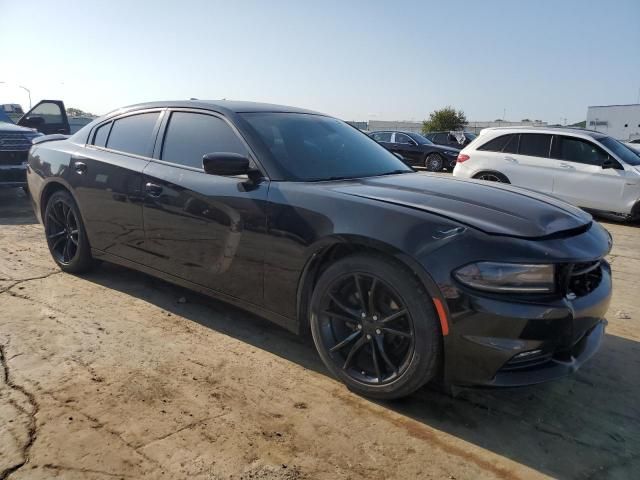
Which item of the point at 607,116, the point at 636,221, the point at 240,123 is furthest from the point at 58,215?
the point at 607,116

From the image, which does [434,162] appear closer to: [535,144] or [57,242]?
[535,144]

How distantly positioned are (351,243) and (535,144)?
24.4 ft

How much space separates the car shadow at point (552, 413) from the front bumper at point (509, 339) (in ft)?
0.46

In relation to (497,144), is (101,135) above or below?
above

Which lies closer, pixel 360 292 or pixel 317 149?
pixel 360 292

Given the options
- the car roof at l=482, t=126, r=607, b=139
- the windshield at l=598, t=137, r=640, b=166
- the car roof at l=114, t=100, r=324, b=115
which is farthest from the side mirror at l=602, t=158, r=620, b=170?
the car roof at l=114, t=100, r=324, b=115

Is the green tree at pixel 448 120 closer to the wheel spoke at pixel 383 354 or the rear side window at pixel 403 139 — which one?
the rear side window at pixel 403 139

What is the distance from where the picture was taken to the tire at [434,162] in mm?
16062

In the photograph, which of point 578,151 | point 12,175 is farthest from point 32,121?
point 578,151

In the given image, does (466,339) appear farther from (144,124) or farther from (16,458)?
(144,124)

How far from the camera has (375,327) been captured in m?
2.61

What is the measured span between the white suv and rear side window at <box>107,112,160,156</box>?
6.77 meters

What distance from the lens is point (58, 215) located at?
4.61m

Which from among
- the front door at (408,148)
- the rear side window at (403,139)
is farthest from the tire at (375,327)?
the rear side window at (403,139)
